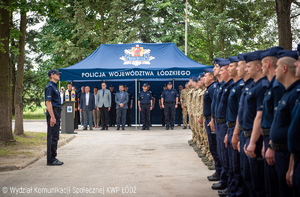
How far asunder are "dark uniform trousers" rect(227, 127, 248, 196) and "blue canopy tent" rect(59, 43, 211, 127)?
11.3 metres

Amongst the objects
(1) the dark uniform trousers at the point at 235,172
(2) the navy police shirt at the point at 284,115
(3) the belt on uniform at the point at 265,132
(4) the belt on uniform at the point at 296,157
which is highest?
(2) the navy police shirt at the point at 284,115

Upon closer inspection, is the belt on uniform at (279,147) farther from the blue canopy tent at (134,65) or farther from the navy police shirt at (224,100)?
the blue canopy tent at (134,65)

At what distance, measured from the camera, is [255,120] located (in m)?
4.16

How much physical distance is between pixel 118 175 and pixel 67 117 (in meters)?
9.27

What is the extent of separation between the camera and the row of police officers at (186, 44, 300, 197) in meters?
3.41

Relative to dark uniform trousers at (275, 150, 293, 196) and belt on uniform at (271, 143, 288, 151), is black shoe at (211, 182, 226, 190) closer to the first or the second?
dark uniform trousers at (275, 150, 293, 196)

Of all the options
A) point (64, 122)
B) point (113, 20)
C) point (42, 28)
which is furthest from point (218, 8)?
point (64, 122)

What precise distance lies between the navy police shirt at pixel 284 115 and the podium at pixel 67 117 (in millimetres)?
13211

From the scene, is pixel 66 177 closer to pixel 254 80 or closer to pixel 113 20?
pixel 254 80

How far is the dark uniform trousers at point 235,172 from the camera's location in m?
4.93

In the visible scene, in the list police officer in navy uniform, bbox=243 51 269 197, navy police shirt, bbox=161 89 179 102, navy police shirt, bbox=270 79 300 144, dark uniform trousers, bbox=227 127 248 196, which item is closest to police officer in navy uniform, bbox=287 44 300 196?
navy police shirt, bbox=270 79 300 144

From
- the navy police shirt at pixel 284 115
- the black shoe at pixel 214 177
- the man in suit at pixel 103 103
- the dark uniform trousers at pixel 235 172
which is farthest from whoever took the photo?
the man in suit at pixel 103 103

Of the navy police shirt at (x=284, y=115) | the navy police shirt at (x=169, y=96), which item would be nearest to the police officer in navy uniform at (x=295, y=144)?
the navy police shirt at (x=284, y=115)

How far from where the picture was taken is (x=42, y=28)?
30078 millimetres
